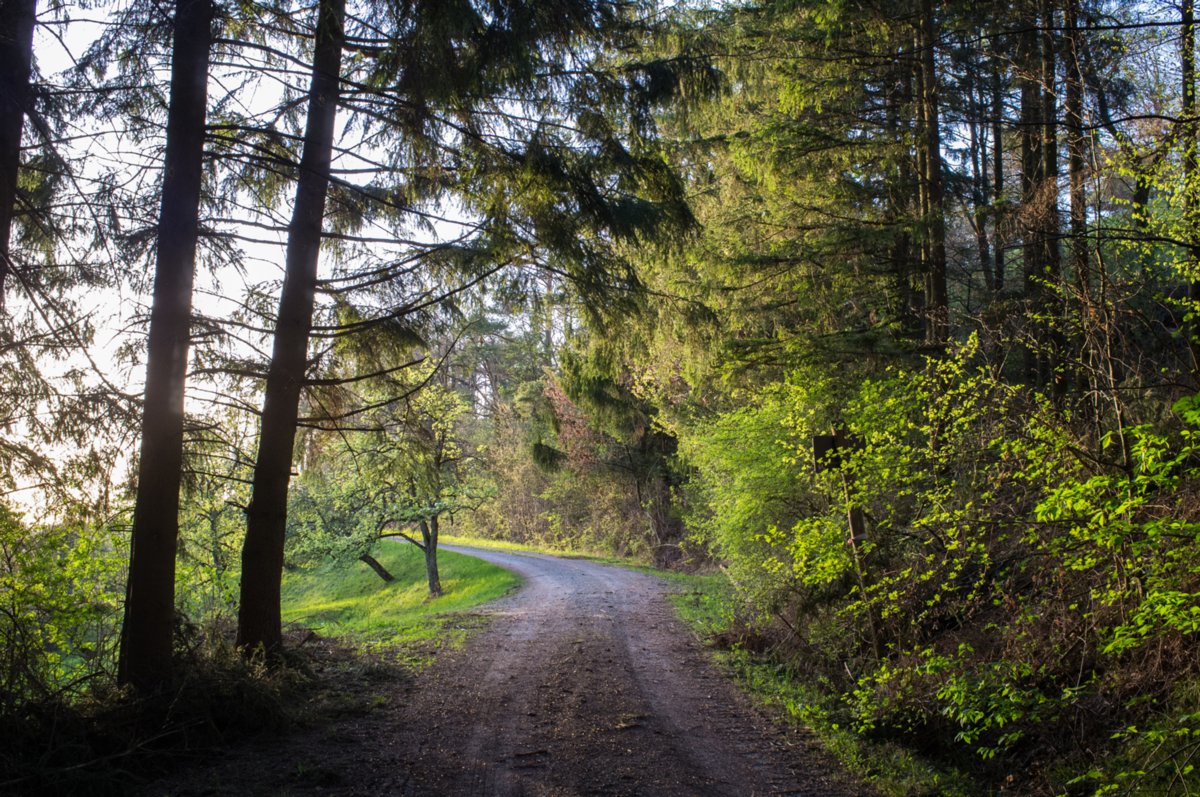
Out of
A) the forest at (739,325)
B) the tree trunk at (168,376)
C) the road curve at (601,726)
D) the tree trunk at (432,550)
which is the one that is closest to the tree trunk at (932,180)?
the forest at (739,325)

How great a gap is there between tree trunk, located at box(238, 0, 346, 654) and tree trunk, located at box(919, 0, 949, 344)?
24.4 feet

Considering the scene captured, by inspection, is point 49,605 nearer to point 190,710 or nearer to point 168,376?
point 190,710

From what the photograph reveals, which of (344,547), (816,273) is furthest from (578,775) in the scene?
(344,547)

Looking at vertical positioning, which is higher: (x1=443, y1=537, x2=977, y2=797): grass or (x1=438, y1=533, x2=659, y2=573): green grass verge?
(x1=443, y1=537, x2=977, y2=797): grass

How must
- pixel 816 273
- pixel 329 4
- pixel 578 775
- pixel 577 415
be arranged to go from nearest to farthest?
pixel 578 775, pixel 329 4, pixel 816 273, pixel 577 415

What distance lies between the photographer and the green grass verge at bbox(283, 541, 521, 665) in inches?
477

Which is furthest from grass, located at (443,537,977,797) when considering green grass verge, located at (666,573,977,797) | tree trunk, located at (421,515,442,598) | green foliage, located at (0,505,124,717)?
tree trunk, located at (421,515,442,598)

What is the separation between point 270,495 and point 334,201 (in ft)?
12.3

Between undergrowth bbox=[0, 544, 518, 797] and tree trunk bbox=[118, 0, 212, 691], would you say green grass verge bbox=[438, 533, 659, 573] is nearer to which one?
undergrowth bbox=[0, 544, 518, 797]

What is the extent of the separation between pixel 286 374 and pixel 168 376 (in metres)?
2.01

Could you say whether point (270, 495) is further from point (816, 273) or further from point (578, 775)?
point (816, 273)

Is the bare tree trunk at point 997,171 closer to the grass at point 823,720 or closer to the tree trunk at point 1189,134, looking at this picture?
the tree trunk at point 1189,134

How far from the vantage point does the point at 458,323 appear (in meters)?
8.95

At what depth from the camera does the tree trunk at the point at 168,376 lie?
6.30m
